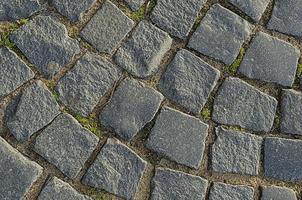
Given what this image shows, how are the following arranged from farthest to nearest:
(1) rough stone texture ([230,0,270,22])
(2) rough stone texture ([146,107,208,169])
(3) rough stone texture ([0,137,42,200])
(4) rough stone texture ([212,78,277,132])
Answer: (1) rough stone texture ([230,0,270,22])
(4) rough stone texture ([212,78,277,132])
(2) rough stone texture ([146,107,208,169])
(3) rough stone texture ([0,137,42,200])

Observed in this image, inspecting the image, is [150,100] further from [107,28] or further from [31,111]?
[31,111]

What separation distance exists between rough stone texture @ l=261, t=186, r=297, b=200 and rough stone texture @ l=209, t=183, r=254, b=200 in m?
0.07

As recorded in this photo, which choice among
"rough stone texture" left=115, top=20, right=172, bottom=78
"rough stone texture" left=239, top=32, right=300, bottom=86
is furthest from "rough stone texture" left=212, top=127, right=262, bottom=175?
"rough stone texture" left=115, top=20, right=172, bottom=78

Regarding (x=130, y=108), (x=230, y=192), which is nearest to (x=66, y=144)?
(x=130, y=108)

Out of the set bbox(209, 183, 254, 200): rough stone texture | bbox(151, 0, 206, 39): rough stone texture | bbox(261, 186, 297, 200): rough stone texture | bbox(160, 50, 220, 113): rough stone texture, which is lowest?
bbox(209, 183, 254, 200): rough stone texture

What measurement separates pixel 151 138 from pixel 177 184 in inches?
11.0

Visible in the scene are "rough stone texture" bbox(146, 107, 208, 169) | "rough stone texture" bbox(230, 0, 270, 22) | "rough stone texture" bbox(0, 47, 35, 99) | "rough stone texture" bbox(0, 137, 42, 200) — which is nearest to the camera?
"rough stone texture" bbox(0, 137, 42, 200)

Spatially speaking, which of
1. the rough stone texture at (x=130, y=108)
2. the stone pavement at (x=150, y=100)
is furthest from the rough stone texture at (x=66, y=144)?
the rough stone texture at (x=130, y=108)

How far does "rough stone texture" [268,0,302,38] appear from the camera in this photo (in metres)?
3.12

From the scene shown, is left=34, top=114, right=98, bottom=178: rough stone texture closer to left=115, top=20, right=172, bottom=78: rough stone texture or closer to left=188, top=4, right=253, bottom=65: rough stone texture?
left=115, top=20, right=172, bottom=78: rough stone texture

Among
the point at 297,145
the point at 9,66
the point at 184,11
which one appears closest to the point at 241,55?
the point at 184,11

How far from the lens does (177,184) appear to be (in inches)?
112

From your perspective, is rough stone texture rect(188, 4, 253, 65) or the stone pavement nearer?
the stone pavement

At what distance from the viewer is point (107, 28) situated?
2.91 m
